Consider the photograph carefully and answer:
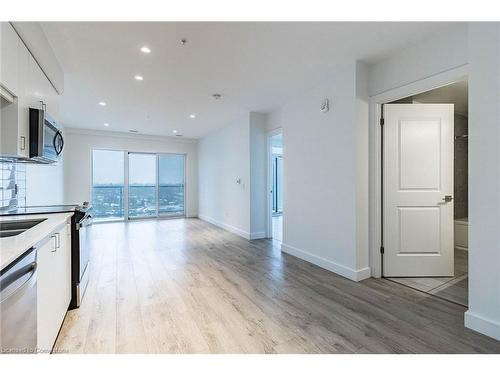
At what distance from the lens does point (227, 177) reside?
20.2 ft

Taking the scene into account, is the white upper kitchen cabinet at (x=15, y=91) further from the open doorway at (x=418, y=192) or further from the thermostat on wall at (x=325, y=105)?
the open doorway at (x=418, y=192)

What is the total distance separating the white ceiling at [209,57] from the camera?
2260mm

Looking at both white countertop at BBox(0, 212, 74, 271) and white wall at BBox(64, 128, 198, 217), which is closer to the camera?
white countertop at BBox(0, 212, 74, 271)

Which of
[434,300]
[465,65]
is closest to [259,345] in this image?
[434,300]

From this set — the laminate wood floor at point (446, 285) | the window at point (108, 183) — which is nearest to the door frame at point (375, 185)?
the laminate wood floor at point (446, 285)

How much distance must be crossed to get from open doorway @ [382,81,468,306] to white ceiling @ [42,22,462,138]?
95 cm

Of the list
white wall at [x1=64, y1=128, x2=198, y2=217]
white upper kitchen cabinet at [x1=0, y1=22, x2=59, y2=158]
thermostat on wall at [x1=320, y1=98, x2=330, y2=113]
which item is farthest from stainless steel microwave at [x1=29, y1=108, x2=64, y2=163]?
white wall at [x1=64, y1=128, x2=198, y2=217]

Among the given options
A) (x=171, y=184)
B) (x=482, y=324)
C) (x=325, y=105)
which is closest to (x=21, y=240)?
(x=482, y=324)

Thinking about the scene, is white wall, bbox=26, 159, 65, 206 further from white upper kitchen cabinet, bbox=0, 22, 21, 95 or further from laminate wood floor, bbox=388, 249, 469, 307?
laminate wood floor, bbox=388, 249, 469, 307

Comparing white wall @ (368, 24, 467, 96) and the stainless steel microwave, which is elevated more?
white wall @ (368, 24, 467, 96)

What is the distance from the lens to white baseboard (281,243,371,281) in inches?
117

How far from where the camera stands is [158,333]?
6.32ft

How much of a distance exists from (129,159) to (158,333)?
6.58 metres

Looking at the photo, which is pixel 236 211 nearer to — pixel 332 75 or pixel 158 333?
pixel 332 75
